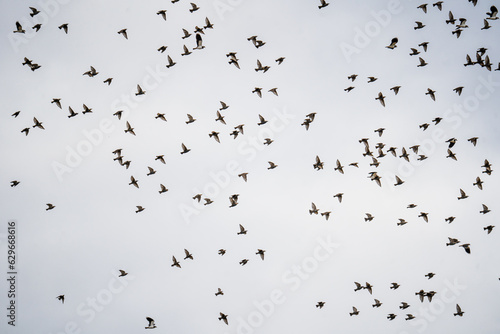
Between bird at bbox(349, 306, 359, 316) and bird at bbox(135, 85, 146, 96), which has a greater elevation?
bird at bbox(135, 85, 146, 96)

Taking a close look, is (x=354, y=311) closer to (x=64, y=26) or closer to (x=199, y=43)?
(x=199, y=43)

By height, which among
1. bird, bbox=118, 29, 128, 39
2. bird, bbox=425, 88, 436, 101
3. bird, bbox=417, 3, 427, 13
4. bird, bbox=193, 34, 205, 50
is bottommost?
bird, bbox=425, 88, 436, 101

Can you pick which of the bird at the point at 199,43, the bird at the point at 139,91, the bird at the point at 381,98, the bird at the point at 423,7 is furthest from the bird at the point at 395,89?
the bird at the point at 139,91

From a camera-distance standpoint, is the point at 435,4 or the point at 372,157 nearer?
the point at 435,4

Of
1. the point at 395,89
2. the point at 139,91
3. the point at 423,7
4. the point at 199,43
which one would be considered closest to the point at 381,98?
the point at 395,89

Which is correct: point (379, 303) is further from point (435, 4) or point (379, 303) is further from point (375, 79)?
point (435, 4)

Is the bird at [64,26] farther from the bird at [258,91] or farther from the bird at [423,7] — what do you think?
the bird at [423,7]

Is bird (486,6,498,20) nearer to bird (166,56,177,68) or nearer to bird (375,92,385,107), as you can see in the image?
bird (375,92,385,107)

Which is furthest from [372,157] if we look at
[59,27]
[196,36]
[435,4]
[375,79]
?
[59,27]

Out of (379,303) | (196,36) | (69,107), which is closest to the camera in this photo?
(196,36)

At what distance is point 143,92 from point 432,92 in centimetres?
2502

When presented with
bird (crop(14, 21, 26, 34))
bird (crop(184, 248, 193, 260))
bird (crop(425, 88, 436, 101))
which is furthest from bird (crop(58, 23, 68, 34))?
bird (crop(425, 88, 436, 101))

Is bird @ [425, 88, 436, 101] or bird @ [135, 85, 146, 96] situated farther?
bird @ [425, 88, 436, 101]

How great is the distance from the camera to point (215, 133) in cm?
5003
